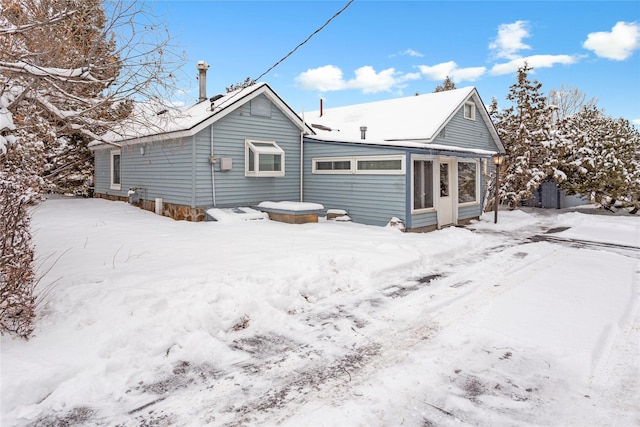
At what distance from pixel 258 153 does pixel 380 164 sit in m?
4.06

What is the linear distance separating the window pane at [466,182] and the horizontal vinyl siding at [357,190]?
419 cm

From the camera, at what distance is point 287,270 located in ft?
21.2

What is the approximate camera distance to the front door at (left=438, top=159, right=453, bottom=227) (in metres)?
13.7

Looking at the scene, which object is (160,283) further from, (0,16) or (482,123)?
(482,123)

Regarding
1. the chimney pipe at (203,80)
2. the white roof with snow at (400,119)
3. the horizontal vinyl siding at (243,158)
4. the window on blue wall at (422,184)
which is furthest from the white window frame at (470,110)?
the chimney pipe at (203,80)

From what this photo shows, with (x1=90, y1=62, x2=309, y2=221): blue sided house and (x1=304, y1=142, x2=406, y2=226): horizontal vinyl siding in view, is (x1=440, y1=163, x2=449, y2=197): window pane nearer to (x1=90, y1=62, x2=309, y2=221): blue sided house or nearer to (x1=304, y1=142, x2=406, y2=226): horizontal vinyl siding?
(x1=304, y1=142, x2=406, y2=226): horizontal vinyl siding

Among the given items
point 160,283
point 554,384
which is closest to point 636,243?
point 554,384

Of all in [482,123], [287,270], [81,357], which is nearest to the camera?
[81,357]

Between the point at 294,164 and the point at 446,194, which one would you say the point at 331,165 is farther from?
the point at 446,194

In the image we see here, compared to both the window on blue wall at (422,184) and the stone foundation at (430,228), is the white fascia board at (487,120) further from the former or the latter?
the window on blue wall at (422,184)

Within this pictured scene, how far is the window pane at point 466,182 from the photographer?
48.5 ft

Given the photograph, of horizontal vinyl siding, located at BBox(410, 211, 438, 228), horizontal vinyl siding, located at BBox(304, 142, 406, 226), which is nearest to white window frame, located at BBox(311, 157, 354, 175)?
horizontal vinyl siding, located at BBox(304, 142, 406, 226)

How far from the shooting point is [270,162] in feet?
42.9

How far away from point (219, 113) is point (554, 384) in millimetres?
10992
